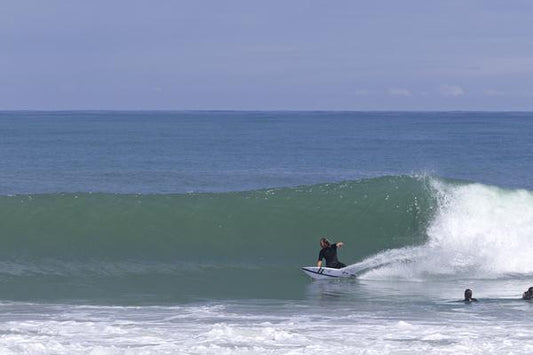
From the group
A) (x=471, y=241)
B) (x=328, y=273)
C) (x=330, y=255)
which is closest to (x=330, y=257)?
(x=330, y=255)

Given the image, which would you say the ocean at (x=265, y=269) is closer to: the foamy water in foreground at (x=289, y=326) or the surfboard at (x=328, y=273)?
the foamy water in foreground at (x=289, y=326)

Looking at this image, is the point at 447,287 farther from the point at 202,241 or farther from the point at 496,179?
the point at 496,179

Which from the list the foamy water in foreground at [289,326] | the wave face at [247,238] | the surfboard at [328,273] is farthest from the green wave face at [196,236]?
the foamy water in foreground at [289,326]

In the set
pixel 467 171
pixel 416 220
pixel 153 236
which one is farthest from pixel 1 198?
pixel 467 171

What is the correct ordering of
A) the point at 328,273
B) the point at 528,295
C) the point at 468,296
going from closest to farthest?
the point at 468,296 < the point at 528,295 < the point at 328,273

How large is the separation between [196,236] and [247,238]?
1468mm

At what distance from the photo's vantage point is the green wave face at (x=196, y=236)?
21.0m

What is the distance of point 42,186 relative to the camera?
41.3 metres

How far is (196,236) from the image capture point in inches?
1030

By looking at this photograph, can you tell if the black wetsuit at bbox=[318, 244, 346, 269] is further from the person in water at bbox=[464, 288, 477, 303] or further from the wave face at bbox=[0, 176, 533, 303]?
the person in water at bbox=[464, 288, 477, 303]

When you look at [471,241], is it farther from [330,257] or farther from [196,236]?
[196,236]

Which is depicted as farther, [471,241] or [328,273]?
[471,241]

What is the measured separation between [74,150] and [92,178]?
21.0m

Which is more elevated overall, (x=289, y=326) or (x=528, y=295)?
(x=528, y=295)
